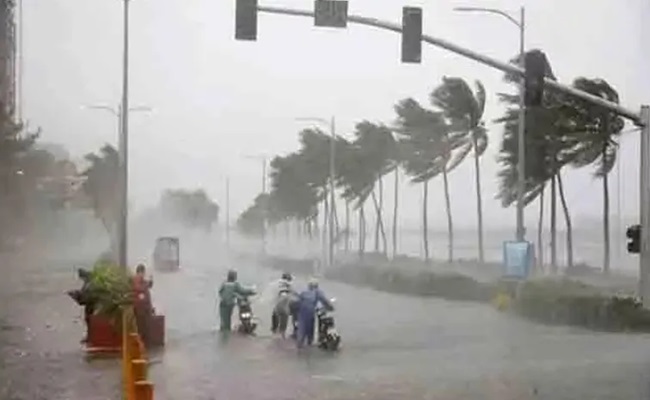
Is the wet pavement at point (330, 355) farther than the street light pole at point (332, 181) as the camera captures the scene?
No

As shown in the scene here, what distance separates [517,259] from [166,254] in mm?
6579

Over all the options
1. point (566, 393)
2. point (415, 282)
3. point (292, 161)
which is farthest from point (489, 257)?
point (566, 393)

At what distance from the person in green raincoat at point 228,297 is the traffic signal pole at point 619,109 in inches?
185

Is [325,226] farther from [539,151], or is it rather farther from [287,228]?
[539,151]

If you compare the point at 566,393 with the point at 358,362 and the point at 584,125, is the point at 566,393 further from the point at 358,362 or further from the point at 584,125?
the point at 584,125

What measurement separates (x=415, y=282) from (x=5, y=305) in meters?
6.92

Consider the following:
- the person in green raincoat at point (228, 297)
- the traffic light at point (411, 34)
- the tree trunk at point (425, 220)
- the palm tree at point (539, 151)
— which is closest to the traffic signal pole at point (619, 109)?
the traffic light at point (411, 34)

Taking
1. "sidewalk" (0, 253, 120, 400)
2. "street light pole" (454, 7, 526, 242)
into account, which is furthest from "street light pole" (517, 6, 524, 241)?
"sidewalk" (0, 253, 120, 400)

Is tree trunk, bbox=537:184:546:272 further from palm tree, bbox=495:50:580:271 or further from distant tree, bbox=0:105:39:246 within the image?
distant tree, bbox=0:105:39:246

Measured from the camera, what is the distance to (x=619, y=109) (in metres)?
17.2

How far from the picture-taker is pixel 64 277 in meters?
17.9

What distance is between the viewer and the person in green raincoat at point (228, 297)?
58.9 feet

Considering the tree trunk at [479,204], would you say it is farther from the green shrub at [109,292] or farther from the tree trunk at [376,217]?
the green shrub at [109,292]

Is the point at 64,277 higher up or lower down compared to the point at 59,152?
lower down
